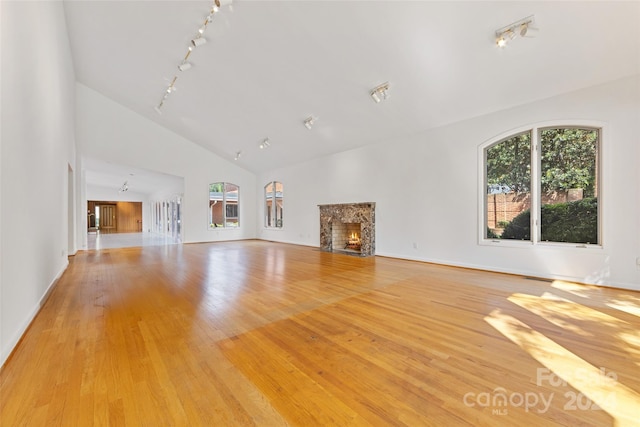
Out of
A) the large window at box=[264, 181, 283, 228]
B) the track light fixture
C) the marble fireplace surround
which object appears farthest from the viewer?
the large window at box=[264, 181, 283, 228]

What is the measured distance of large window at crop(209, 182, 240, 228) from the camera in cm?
1061

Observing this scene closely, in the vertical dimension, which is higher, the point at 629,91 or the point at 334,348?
the point at 629,91

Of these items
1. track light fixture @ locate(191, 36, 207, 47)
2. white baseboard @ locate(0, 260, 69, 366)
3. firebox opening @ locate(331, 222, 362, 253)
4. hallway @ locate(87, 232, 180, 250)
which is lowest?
hallway @ locate(87, 232, 180, 250)

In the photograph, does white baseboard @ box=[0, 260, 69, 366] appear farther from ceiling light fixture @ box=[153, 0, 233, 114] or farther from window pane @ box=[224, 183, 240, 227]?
window pane @ box=[224, 183, 240, 227]

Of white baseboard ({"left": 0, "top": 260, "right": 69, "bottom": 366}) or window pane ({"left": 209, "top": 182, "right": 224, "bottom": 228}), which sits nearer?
white baseboard ({"left": 0, "top": 260, "right": 69, "bottom": 366})

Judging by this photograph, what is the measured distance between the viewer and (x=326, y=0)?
3395 millimetres

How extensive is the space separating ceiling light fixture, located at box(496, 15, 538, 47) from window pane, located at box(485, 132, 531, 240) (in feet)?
6.25

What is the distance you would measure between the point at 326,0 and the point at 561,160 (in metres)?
4.29

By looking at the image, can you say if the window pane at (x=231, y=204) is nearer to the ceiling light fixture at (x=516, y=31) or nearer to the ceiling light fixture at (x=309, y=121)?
the ceiling light fixture at (x=309, y=121)

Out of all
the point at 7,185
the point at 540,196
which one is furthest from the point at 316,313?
the point at 540,196

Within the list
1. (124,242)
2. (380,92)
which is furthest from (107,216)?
(380,92)

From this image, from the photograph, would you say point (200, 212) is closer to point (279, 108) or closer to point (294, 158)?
point (294, 158)

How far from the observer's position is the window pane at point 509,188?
4.66m

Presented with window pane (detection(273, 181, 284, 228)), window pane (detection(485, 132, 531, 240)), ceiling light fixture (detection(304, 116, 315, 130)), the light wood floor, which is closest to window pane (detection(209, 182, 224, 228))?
window pane (detection(273, 181, 284, 228))
